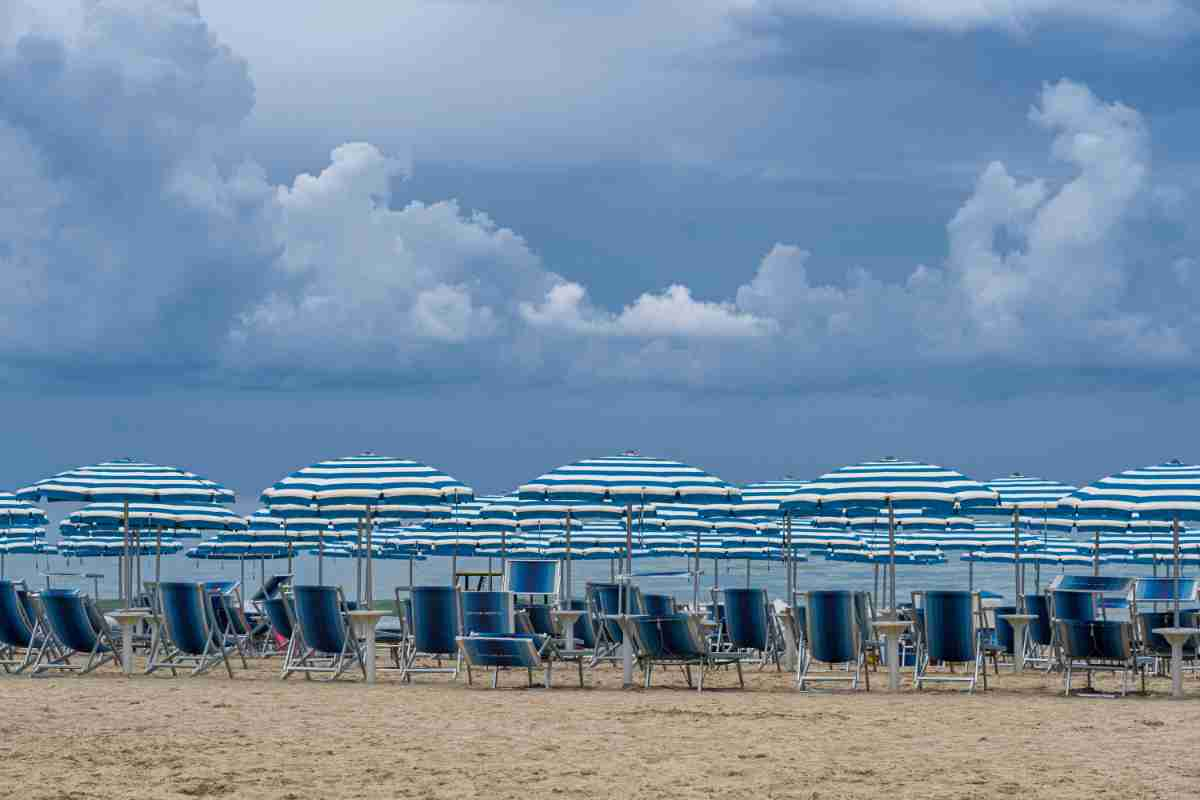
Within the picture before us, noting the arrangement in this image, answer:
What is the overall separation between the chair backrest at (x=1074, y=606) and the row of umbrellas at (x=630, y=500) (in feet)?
2.11

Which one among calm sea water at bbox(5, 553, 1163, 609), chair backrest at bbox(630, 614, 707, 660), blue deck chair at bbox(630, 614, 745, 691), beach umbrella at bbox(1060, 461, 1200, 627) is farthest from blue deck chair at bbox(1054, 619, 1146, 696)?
calm sea water at bbox(5, 553, 1163, 609)

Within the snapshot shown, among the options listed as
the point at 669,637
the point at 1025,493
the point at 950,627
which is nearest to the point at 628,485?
the point at 669,637

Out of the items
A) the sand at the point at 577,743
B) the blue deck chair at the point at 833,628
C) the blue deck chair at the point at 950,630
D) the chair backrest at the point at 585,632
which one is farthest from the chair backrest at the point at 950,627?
the chair backrest at the point at 585,632

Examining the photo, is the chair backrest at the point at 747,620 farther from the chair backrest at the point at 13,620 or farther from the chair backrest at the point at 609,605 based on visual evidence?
the chair backrest at the point at 13,620

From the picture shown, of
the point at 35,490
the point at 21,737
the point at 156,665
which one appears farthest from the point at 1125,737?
the point at 35,490

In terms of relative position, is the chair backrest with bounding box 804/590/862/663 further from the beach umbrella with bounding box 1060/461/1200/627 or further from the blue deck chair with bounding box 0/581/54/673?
the blue deck chair with bounding box 0/581/54/673

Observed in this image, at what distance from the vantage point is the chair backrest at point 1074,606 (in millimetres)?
12438

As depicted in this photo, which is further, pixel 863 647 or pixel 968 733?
pixel 863 647

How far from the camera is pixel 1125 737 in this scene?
8.55 m

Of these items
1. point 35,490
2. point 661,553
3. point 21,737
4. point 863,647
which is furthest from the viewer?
point 661,553

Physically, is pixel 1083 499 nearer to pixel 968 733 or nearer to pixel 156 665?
pixel 968 733

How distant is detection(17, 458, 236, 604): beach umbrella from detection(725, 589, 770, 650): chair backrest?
492 cm

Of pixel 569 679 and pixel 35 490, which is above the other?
pixel 35 490

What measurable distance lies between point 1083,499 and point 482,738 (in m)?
5.75
